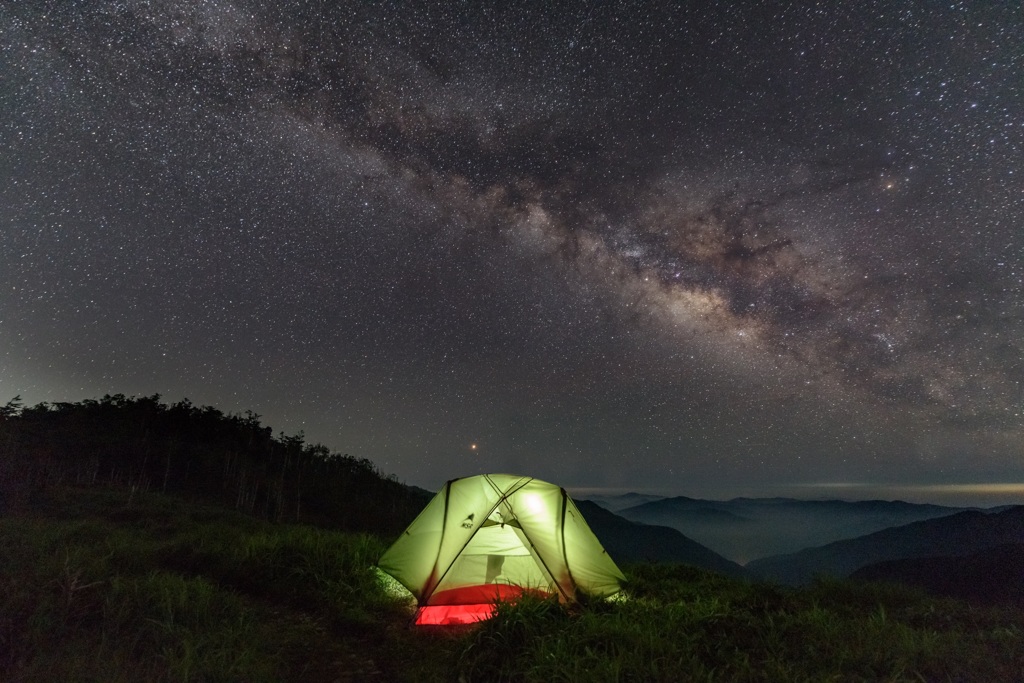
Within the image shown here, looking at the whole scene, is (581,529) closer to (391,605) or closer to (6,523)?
(391,605)

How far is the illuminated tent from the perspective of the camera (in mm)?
8141

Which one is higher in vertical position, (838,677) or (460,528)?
(460,528)

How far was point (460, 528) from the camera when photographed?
8.65 m

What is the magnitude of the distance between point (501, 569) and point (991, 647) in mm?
6156

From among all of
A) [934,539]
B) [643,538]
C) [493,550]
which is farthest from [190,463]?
[643,538]

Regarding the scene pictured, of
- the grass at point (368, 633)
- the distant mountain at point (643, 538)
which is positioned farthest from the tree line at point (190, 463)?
the distant mountain at point (643, 538)

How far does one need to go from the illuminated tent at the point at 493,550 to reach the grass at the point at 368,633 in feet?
2.03

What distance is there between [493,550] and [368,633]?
2.62 m

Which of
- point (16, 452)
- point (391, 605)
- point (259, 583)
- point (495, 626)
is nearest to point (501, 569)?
point (391, 605)

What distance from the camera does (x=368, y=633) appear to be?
679cm

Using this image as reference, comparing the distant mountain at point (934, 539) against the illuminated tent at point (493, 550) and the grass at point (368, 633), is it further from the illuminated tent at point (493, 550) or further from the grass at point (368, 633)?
the grass at point (368, 633)

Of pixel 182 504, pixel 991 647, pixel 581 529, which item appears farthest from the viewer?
pixel 182 504

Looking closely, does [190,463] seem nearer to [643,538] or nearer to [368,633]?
[368,633]

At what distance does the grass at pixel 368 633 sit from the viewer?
4.81m
